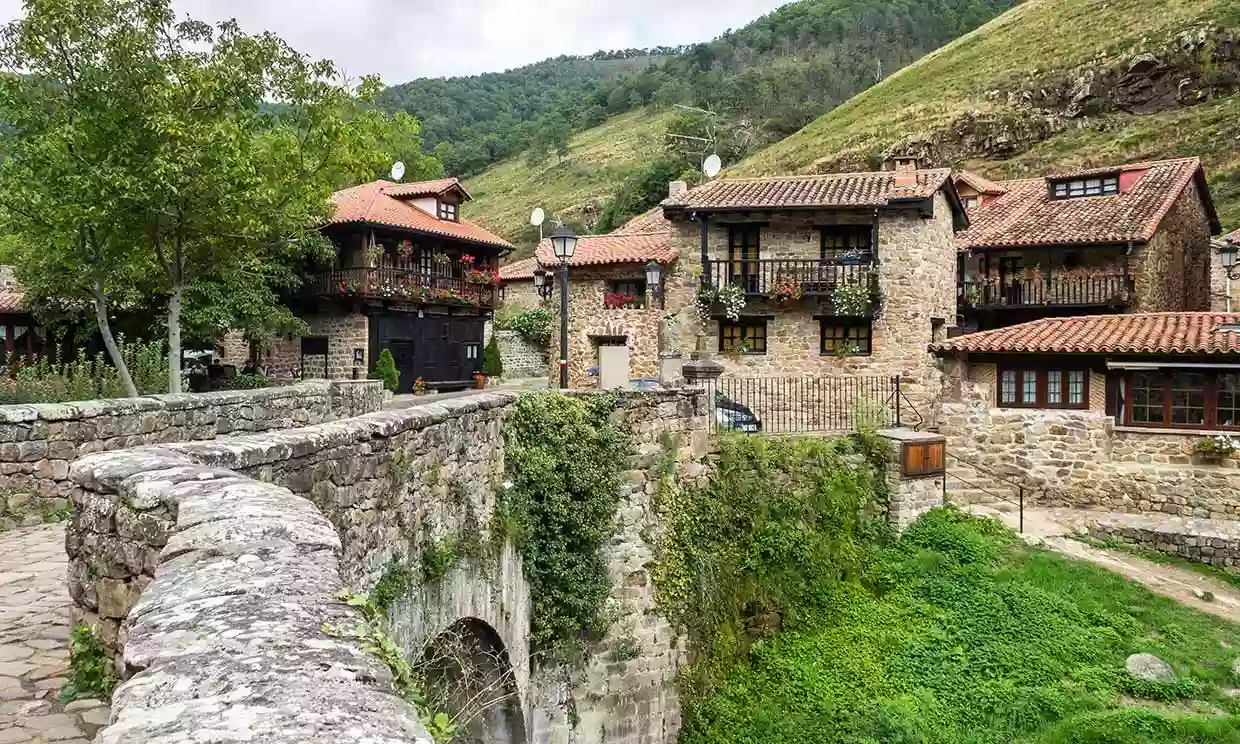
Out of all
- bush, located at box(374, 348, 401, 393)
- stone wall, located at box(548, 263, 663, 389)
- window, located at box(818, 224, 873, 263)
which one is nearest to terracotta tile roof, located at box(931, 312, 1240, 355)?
window, located at box(818, 224, 873, 263)

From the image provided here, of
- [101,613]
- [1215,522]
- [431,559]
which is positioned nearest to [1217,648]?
[1215,522]

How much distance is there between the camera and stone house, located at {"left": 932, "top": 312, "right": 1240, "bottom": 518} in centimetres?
1695

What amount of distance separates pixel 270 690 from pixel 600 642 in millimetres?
10880

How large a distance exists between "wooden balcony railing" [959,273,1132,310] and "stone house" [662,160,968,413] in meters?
5.10

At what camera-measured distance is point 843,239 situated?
74.3 ft

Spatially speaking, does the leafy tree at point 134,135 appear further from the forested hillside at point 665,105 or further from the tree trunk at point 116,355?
the forested hillside at point 665,105

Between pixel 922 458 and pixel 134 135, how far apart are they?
15497 millimetres

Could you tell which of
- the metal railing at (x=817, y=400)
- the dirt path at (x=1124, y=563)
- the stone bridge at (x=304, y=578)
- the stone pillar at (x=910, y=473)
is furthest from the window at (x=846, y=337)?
the stone bridge at (x=304, y=578)

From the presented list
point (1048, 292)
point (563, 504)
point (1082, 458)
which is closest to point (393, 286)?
point (563, 504)

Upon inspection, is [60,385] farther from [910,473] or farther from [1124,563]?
[1124,563]

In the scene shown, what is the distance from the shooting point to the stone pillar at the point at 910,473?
627 inches

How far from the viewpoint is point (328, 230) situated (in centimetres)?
2848

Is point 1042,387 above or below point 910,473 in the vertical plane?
above

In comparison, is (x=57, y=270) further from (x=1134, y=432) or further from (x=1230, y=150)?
(x=1230, y=150)
